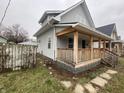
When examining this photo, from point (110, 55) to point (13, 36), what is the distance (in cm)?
3904

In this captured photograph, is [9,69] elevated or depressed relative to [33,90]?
elevated

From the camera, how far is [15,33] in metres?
42.5

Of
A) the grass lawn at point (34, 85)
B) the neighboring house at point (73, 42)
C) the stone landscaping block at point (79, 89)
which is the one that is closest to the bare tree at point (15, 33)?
the neighboring house at point (73, 42)

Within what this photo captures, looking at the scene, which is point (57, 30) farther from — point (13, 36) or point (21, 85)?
point (13, 36)

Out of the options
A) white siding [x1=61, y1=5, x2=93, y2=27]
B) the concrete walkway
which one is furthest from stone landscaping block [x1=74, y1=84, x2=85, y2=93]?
white siding [x1=61, y1=5, x2=93, y2=27]

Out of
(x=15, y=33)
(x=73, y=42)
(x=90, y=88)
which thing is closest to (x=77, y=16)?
(x=73, y=42)

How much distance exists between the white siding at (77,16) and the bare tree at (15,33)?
Result: 106ft

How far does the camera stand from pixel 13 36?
133 ft

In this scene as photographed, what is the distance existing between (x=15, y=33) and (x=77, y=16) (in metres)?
37.0

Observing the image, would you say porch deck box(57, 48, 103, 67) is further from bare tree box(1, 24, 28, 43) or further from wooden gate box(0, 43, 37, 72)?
bare tree box(1, 24, 28, 43)

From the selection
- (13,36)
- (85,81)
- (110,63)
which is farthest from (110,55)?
(13,36)

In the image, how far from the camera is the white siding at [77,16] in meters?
11.0

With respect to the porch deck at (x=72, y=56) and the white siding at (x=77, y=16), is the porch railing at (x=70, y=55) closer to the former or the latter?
the porch deck at (x=72, y=56)

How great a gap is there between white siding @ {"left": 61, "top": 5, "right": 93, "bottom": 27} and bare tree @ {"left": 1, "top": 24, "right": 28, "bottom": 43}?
3244 centimetres
